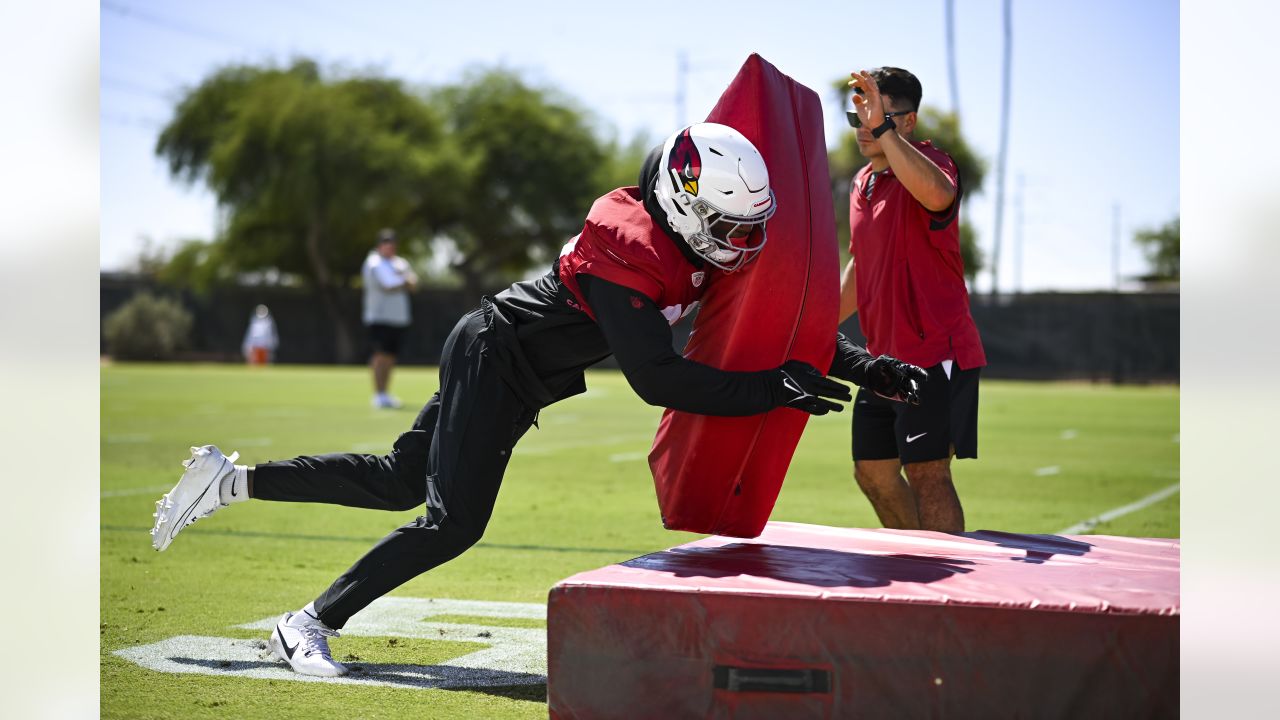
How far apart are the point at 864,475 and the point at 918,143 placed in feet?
4.68

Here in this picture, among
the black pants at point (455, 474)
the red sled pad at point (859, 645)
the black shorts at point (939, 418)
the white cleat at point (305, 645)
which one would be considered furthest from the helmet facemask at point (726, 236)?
the white cleat at point (305, 645)

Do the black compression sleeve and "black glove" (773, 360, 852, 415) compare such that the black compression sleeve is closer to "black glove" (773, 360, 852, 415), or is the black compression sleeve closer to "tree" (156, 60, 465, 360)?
"black glove" (773, 360, 852, 415)

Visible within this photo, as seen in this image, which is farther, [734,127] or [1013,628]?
[734,127]

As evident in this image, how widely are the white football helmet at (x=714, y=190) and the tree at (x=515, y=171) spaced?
53.8 metres

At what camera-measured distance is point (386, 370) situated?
17734mm

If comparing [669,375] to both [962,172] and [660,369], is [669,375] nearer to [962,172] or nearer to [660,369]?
[660,369]

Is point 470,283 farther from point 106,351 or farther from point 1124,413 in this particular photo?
point 1124,413

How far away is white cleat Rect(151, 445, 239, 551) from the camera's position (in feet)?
15.1

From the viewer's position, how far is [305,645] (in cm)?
428

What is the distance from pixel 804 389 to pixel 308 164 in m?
51.0

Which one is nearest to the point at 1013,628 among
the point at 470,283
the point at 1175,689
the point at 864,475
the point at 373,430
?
the point at 1175,689

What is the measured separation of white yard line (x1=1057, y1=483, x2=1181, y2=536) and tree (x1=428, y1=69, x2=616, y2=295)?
4853cm

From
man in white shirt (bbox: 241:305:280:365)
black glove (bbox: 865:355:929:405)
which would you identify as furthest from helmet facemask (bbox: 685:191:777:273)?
man in white shirt (bbox: 241:305:280:365)
